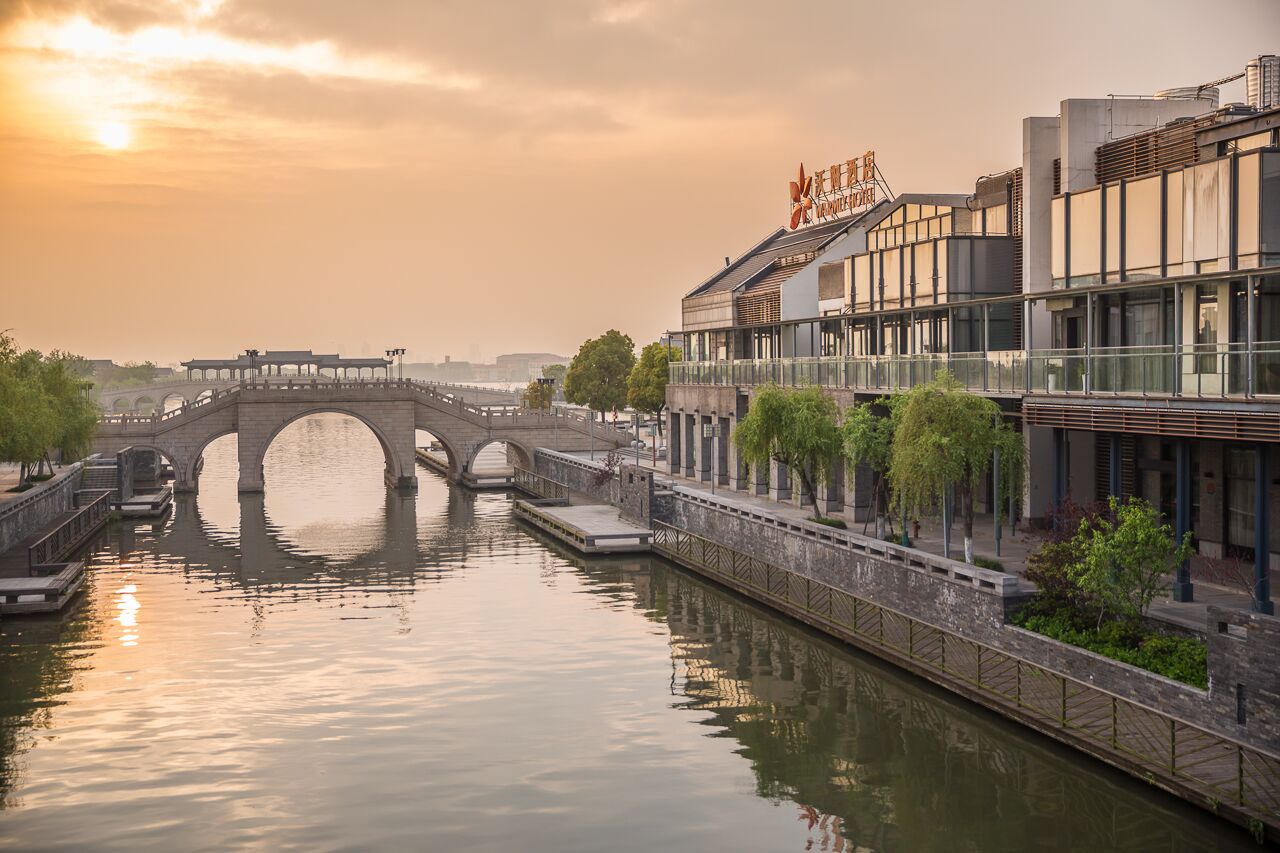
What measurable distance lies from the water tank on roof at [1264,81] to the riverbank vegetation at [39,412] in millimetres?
53201

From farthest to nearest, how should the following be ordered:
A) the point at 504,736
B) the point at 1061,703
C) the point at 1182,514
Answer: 1. the point at 1182,514
2. the point at 504,736
3. the point at 1061,703

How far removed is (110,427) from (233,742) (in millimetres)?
61569

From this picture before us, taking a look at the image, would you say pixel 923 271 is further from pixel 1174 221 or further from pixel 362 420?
pixel 362 420

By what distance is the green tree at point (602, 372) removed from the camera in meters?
115

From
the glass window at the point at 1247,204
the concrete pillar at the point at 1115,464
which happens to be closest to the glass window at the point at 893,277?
the concrete pillar at the point at 1115,464

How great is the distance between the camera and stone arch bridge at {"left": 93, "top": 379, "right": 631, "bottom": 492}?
8756cm

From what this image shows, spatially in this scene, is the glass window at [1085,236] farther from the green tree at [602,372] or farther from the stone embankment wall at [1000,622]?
the green tree at [602,372]

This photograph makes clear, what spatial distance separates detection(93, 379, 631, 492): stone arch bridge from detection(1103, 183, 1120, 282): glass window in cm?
5770

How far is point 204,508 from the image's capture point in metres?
81.2

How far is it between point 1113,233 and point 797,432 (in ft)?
48.2

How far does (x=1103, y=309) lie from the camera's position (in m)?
40.1

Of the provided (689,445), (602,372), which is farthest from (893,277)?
(602,372)

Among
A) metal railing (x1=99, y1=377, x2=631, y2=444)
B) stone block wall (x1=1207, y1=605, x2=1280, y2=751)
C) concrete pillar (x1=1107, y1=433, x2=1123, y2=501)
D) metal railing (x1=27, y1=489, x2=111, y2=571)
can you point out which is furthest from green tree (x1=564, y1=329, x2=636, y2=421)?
stone block wall (x1=1207, y1=605, x2=1280, y2=751)

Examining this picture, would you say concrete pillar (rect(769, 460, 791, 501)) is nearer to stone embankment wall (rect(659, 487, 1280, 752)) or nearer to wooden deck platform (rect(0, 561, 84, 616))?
stone embankment wall (rect(659, 487, 1280, 752))
